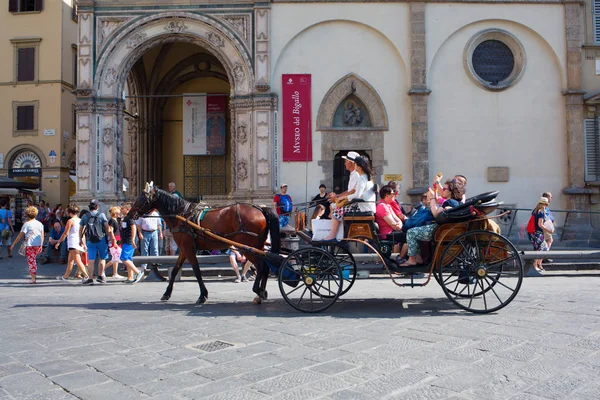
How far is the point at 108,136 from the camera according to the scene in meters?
17.0

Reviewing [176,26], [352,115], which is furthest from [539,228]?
[176,26]

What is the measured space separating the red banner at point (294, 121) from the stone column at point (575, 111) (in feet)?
25.5

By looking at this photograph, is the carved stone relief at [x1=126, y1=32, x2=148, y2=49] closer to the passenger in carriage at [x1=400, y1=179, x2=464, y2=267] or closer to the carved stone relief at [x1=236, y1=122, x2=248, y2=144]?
the carved stone relief at [x1=236, y1=122, x2=248, y2=144]

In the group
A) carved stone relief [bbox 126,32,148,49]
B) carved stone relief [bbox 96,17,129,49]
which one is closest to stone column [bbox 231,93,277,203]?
carved stone relief [bbox 126,32,148,49]

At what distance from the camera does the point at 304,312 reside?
6777 millimetres

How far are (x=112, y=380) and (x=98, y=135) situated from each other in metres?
13.8

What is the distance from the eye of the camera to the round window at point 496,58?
55.8 ft

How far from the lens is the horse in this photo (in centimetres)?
786

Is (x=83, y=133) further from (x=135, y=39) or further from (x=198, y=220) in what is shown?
(x=198, y=220)

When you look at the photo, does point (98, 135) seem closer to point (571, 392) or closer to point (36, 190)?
point (36, 190)

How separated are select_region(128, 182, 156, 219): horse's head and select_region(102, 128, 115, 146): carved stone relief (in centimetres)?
954

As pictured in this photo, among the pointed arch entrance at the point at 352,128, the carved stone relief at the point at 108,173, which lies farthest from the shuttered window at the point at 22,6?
the pointed arch entrance at the point at 352,128

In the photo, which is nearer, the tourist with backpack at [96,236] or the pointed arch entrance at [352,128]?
the tourist with backpack at [96,236]

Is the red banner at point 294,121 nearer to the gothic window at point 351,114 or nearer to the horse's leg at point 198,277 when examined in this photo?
the gothic window at point 351,114
